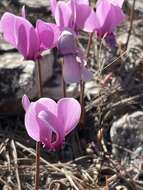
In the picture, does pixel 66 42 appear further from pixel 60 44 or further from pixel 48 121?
pixel 48 121

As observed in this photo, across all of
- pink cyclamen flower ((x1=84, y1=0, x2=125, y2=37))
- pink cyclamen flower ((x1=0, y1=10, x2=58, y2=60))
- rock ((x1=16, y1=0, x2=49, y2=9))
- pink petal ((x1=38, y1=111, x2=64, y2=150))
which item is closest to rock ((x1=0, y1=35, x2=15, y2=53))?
rock ((x1=16, y1=0, x2=49, y2=9))

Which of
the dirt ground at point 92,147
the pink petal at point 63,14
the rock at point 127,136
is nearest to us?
the pink petal at point 63,14

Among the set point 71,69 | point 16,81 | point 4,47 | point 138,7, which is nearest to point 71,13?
point 71,69

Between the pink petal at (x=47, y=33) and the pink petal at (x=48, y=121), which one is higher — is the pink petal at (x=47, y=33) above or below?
above

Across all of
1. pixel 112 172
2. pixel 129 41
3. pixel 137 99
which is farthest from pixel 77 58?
pixel 129 41

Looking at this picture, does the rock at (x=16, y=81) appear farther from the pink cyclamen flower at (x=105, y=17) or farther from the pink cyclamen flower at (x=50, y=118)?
the pink cyclamen flower at (x=50, y=118)

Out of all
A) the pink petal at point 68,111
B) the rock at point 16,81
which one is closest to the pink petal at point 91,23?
the rock at point 16,81

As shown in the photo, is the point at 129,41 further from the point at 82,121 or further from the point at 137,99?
the point at 82,121

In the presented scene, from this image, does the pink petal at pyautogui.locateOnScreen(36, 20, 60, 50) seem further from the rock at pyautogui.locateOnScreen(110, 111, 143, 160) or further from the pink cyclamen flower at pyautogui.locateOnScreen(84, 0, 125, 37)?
the rock at pyautogui.locateOnScreen(110, 111, 143, 160)
